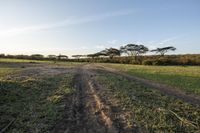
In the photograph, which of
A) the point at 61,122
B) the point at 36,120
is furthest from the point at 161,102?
the point at 36,120

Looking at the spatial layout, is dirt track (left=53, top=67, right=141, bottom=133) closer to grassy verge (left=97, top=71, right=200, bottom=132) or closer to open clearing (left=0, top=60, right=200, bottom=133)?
open clearing (left=0, top=60, right=200, bottom=133)

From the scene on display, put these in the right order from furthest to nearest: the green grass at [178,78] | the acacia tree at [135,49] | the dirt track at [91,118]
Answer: the acacia tree at [135,49] < the green grass at [178,78] < the dirt track at [91,118]

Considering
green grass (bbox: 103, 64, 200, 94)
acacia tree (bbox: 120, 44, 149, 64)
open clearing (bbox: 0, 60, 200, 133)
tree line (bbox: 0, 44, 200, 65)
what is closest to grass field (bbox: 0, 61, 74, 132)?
open clearing (bbox: 0, 60, 200, 133)

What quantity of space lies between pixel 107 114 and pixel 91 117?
0.62 metres

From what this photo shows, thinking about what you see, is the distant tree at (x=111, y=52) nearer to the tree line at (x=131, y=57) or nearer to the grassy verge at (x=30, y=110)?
the tree line at (x=131, y=57)

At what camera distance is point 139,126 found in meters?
6.65

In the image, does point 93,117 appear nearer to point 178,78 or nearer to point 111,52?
point 178,78

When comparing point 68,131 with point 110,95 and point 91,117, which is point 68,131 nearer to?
point 91,117

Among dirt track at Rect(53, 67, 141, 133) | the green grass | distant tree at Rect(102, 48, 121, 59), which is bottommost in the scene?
the green grass

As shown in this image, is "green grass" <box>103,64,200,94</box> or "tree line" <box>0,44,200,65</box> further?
"tree line" <box>0,44,200,65</box>

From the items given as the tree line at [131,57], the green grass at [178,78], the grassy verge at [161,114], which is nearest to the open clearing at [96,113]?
the grassy verge at [161,114]

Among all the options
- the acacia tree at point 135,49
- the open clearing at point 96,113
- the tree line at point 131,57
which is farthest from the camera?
the acacia tree at point 135,49

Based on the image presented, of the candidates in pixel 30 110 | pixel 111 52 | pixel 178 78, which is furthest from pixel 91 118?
pixel 111 52

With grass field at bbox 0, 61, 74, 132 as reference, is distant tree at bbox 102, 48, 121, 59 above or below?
above
